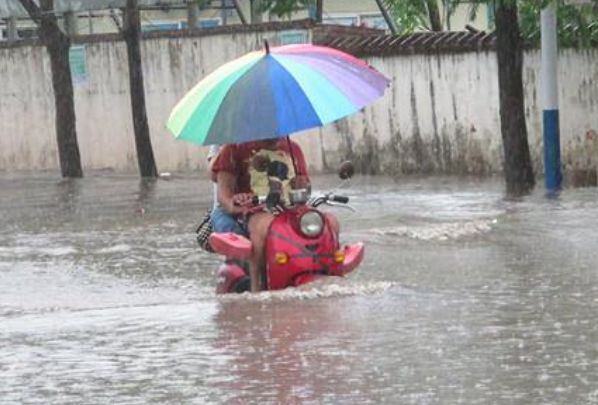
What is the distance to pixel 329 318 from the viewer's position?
916cm

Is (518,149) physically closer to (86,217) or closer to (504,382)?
(86,217)

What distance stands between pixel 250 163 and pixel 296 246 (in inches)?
26.5

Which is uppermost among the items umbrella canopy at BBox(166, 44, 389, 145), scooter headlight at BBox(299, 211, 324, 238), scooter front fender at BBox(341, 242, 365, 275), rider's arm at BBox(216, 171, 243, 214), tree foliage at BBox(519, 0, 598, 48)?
tree foliage at BBox(519, 0, 598, 48)

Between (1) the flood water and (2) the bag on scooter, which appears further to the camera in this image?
(2) the bag on scooter

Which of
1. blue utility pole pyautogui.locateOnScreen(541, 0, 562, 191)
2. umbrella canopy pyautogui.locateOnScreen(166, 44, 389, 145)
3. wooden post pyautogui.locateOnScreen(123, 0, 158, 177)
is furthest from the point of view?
wooden post pyautogui.locateOnScreen(123, 0, 158, 177)

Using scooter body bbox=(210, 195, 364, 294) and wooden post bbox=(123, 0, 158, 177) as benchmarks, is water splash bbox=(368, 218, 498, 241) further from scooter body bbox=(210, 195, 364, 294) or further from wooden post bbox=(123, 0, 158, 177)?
wooden post bbox=(123, 0, 158, 177)

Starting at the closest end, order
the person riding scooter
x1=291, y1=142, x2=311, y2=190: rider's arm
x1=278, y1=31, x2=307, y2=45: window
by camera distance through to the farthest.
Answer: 1. the person riding scooter
2. x1=291, y1=142, x2=311, y2=190: rider's arm
3. x1=278, y1=31, x2=307, y2=45: window

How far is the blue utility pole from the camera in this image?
724 inches

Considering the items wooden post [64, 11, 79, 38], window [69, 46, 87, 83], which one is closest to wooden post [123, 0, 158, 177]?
window [69, 46, 87, 83]

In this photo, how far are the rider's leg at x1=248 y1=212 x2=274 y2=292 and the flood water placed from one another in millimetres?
182

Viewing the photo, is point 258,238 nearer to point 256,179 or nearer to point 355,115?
point 256,179

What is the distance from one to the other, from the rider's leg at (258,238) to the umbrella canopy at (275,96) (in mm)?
494

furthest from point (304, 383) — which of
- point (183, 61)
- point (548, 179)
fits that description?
point (183, 61)

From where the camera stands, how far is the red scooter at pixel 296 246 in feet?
32.3
